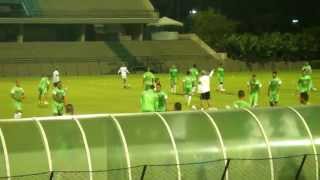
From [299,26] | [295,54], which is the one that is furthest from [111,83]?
[299,26]

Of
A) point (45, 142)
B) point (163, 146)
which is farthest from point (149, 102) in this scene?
point (45, 142)

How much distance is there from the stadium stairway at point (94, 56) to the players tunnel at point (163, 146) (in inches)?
2079

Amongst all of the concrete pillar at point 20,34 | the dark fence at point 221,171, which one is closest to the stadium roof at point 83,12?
the concrete pillar at point 20,34

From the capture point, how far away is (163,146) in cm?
1463

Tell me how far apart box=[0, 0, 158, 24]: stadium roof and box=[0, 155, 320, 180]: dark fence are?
6275 cm

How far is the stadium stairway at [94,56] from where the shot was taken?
6912 centimetres

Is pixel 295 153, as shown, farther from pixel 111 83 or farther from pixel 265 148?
pixel 111 83

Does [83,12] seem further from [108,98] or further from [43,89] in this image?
[43,89]

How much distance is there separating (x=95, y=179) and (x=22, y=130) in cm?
170

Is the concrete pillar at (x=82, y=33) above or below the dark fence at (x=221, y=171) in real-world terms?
above

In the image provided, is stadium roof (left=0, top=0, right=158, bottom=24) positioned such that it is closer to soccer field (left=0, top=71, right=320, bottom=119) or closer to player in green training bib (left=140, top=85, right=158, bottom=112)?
soccer field (left=0, top=71, right=320, bottom=119)

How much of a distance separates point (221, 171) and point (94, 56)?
60.4 metres

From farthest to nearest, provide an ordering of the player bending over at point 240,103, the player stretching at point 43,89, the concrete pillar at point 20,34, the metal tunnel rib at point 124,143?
the concrete pillar at point 20,34
the player stretching at point 43,89
the player bending over at point 240,103
the metal tunnel rib at point 124,143

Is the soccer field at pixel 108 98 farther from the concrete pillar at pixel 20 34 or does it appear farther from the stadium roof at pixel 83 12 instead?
the stadium roof at pixel 83 12
